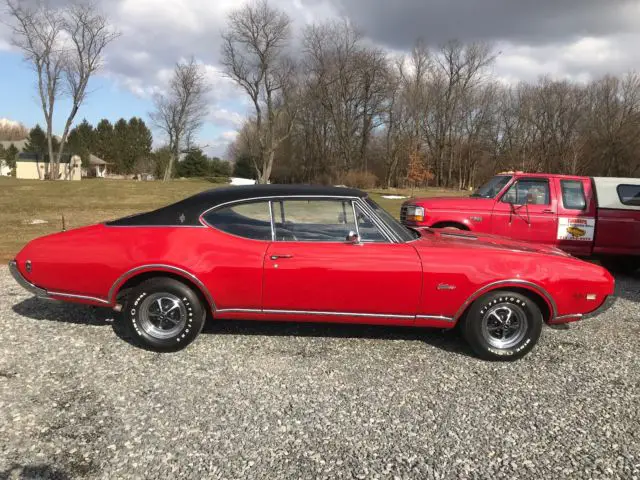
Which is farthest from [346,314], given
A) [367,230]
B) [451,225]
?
[451,225]

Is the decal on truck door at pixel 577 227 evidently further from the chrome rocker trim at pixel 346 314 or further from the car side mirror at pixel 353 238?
the car side mirror at pixel 353 238

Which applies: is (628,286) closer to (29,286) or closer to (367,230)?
(367,230)

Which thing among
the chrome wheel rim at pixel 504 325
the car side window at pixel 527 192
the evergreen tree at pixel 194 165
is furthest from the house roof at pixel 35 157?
the chrome wheel rim at pixel 504 325

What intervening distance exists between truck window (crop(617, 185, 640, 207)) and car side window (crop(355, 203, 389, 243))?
5819 millimetres

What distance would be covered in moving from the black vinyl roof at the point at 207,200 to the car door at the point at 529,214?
4.25 m

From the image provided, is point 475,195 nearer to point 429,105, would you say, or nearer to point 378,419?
point 378,419

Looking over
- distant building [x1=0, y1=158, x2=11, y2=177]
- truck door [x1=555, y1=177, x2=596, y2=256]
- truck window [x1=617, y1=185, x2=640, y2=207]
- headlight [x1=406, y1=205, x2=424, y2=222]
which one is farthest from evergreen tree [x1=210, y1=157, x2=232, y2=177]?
truck window [x1=617, y1=185, x2=640, y2=207]

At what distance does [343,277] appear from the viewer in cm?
392

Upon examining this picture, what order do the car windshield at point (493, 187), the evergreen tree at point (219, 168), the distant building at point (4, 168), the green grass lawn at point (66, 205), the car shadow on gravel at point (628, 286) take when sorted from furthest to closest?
the distant building at point (4, 168) → the evergreen tree at point (219, 168) → the green grass lawn at point (66, 205) → the car windshield at point (493, 187) → the car shadow on gravel at point (628, 286)

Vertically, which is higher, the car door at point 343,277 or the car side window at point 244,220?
the car side window at point 244,220

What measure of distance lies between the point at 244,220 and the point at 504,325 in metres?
2.61

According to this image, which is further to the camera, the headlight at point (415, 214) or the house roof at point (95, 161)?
the house roof at point (95, 161)

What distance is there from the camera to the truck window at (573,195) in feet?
25.0

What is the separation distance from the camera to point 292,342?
14.4 ft
